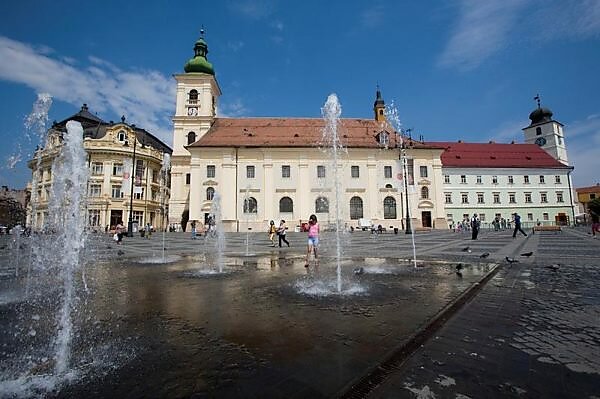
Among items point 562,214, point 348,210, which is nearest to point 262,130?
point 348,210

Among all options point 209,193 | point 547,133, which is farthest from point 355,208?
point 547,133

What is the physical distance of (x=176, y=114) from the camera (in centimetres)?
4644

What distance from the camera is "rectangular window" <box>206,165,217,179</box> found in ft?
137

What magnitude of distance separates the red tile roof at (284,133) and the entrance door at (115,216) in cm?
1603

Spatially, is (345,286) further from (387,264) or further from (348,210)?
(348,210)

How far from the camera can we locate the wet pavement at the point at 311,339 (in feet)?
7.73

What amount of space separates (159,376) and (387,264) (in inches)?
320

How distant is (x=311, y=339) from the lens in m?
3.32

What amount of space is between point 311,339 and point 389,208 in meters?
41.7

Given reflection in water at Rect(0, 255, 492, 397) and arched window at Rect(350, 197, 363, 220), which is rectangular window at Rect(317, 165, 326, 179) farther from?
reflection in water at Rect(0, 255, 492, 397)

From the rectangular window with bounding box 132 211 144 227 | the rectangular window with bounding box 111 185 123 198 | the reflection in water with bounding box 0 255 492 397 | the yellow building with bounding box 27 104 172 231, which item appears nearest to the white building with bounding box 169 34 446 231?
the rectangular window with bounding box 132 211 144 227

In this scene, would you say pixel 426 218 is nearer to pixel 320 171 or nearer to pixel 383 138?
pixel 383 138

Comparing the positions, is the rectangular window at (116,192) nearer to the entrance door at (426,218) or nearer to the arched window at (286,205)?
the arched window at (286,205)

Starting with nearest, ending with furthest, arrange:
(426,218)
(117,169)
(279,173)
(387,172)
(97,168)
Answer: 1. (279,173)
2. (387,172)
3. (426,218)
4. (97,168)
5. (117,169)
